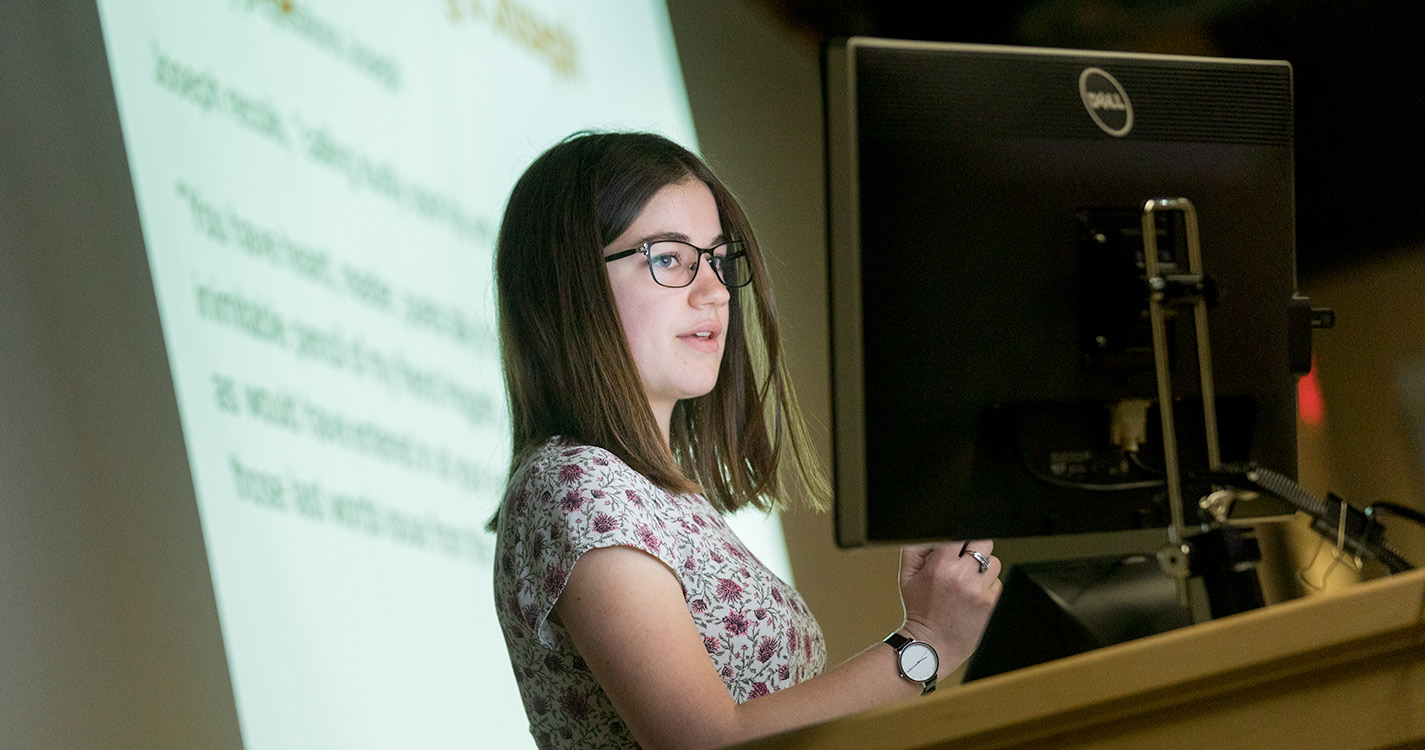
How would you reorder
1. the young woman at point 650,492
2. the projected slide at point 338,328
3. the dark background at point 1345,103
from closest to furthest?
the young woman at point 650,492, the projected slide at point 338,328, the dark background at point 1345,103

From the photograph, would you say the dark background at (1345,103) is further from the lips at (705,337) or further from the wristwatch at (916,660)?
the wristwatch at (916,660)

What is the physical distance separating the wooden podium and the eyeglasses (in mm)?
760

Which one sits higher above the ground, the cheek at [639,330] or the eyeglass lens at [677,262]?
the eyeglass lens at [677,262]

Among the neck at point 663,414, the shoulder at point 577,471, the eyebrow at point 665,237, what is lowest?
the shoulder at point 577,471

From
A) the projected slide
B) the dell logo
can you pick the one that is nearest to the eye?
the dell logo

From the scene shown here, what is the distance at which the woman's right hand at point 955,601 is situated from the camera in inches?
41.9

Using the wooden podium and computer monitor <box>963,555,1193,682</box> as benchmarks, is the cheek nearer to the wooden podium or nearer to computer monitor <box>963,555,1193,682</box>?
computer monitor <box>963,555,1193,682</box>

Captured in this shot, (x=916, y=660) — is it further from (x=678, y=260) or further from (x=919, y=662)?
(x=678, y=260)

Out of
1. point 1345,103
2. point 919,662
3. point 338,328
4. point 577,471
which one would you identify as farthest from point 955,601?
point 1345,103

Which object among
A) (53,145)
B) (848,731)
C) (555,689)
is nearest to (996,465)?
(848,731)

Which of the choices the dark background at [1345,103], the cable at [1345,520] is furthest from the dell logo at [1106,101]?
the dark background at [1345,103]

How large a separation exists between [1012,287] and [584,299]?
0.53 m

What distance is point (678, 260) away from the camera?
133cm

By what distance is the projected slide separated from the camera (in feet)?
5.92
